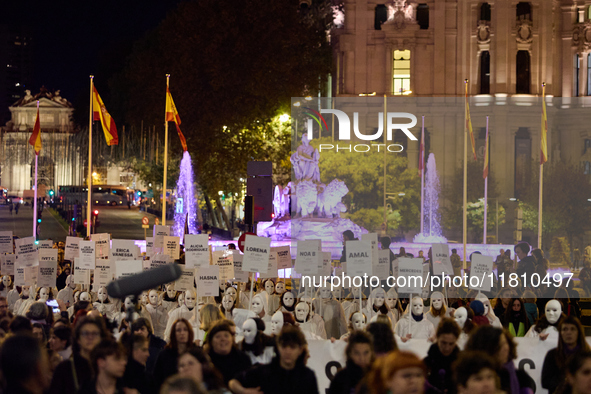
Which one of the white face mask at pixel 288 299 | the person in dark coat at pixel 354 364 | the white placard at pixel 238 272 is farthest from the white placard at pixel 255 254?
the person in dark coat at pixel 354 364

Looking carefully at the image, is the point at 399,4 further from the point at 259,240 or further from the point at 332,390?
the point at 332,390

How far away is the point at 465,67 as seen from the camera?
47594 mm

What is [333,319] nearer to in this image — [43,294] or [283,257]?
[283,257]

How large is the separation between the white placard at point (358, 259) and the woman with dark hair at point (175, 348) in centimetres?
577

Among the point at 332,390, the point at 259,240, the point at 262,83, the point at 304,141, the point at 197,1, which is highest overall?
the point at 197,1

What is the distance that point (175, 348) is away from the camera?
297 inches

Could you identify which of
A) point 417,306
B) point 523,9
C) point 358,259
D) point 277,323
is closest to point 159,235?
point 358,259

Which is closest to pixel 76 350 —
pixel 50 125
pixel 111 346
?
pixel 111 346

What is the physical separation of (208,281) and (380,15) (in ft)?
127

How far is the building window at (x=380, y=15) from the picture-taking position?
161 feet

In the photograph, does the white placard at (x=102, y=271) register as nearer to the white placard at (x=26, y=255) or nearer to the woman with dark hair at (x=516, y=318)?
the white placard at (x=26, y=255)

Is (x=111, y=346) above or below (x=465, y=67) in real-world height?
below

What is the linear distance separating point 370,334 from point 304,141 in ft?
104

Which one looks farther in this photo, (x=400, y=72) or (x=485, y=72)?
(x=400, y=72)
